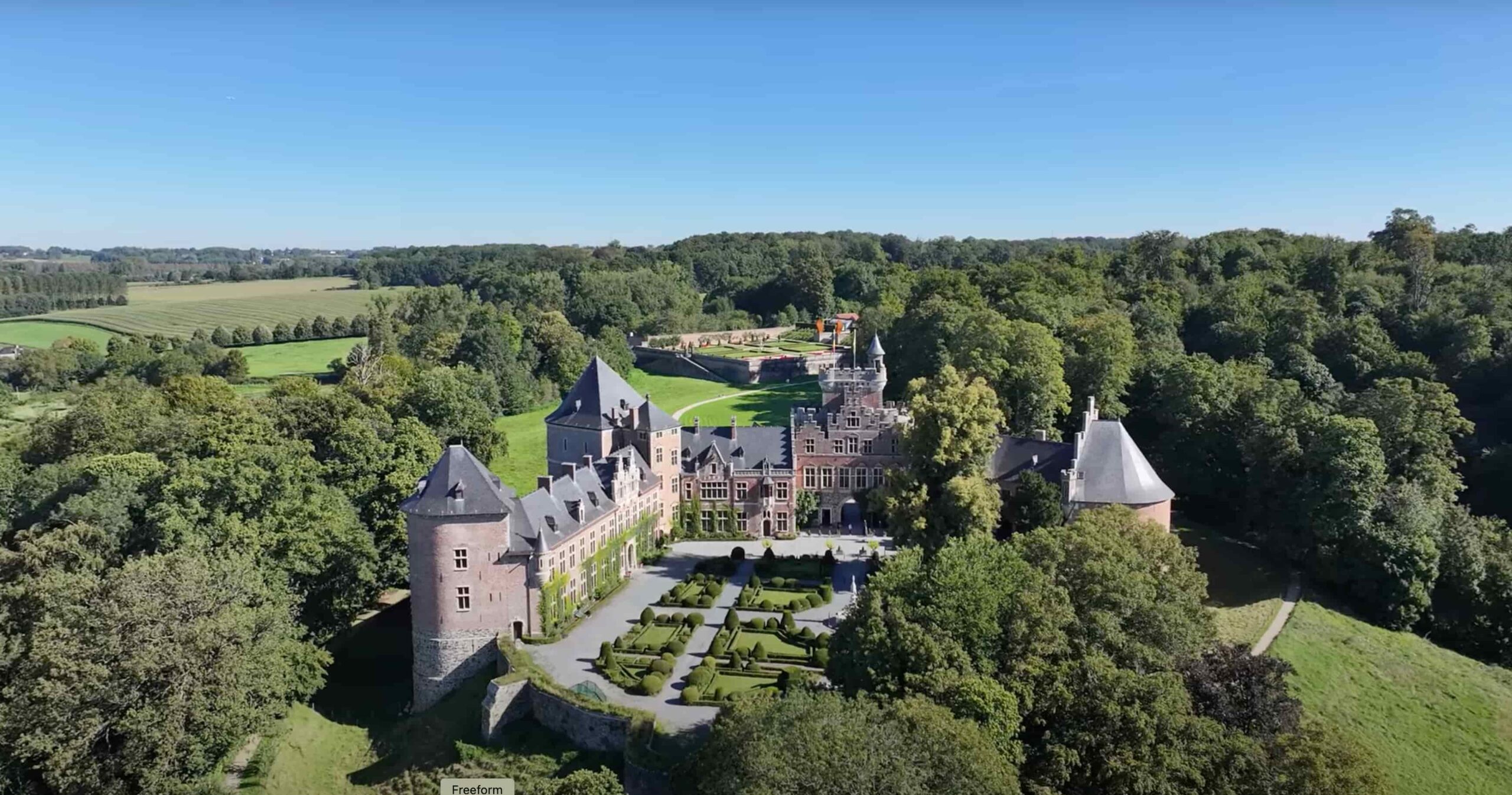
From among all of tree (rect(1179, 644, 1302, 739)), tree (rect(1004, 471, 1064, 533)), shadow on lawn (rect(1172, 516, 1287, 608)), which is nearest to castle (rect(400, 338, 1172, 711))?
tree (rect(1004, 471, 1064, 533))

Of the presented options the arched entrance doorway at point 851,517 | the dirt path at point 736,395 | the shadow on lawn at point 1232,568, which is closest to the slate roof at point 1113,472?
the shadow on lawn at point 1232,568

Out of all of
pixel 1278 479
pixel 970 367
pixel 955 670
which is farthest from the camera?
pixel 970 367

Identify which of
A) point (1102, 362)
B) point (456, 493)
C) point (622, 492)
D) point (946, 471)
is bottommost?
point (622, 492)

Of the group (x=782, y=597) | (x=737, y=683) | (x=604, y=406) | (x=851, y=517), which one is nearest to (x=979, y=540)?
(x=737, y=683)

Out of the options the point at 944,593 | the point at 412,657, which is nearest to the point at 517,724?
the point at 412,657

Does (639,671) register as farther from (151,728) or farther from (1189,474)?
(1189,474)

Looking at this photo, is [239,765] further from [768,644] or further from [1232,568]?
[1232,568]
